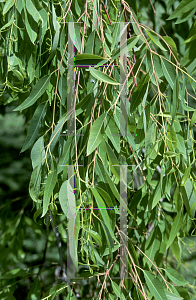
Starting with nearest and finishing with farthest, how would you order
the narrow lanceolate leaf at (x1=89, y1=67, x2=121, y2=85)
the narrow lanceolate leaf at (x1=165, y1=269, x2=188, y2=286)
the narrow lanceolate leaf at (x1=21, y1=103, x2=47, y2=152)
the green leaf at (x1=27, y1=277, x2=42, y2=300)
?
the narrow lanceolate leaf at (x1=89, y1=67, x2=121, y2=85) < the narrow lanceolate leaf at (x1=21, y1=103, x2=47, y2=152) < the narrow lanceolate leaf at (x1=165, y1=269, x2=188, y2=286) < the green leaf at (x1=27, y1=277, x2=42, y2=300)

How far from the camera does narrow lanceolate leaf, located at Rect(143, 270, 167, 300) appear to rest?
0.51 metres

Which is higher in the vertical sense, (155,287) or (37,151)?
(37,151)

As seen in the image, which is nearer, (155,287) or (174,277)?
(155,287)

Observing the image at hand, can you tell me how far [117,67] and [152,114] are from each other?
10 centimetres

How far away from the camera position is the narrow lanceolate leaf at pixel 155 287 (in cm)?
51

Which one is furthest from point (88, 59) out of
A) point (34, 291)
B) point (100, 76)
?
point (34, 291)

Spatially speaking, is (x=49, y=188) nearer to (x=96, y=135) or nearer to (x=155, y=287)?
(x=96, y=135)

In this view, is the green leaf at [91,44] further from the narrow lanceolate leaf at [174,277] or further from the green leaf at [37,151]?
the narrow lanceolate leaf at [174,277]

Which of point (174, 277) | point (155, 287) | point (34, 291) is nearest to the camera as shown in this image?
point (155, 287)

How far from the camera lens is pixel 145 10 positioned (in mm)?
903

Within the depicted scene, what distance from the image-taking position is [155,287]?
52cm

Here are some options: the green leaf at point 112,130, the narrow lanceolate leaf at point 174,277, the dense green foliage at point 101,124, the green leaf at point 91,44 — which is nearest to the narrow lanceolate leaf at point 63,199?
the dense green foliage at point 101,124

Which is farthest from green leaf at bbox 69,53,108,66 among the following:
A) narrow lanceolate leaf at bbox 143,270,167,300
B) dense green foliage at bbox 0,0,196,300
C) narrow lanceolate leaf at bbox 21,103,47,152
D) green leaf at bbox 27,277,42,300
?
green leaf at bbox 27,277,42,300

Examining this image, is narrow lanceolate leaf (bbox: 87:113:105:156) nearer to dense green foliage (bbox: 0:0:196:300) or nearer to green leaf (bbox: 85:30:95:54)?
dense green foliage (bbox: 0:0:196:300)
